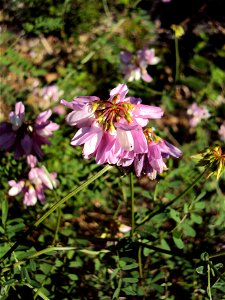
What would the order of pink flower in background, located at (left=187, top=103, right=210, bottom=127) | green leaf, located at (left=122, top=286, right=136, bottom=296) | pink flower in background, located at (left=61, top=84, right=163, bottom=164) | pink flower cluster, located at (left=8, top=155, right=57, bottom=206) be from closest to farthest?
pink flower in background, located at (left=61, top=84, right=163, bottom=164) < green leaf, located at (left=122, top=286, right=136, bottom=296) < pink flower cluster, located at (left=8, top=155, right=57, bottom=206) < pink flower in background, located at (left=187, top=103, right=210, bottom=127)

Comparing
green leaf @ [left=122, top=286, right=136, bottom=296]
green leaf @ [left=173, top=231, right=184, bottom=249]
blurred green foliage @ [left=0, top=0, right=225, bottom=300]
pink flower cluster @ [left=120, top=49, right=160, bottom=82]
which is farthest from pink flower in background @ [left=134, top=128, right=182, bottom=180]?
pink flower cluster @ [left=120, top=49, right=160, bottom=82]

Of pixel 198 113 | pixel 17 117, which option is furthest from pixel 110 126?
pixel 198 113

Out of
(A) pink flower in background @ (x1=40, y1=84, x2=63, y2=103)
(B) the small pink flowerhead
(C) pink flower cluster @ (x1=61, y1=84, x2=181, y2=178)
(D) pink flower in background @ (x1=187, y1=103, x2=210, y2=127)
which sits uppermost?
(C) pink flower cluster @ (x1=61, y1=84, x2=181, y2=178)

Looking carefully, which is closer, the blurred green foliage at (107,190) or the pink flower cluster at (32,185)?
the blurred green foliage at (107,190)

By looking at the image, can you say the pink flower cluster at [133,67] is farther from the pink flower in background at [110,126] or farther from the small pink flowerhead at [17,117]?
the pink flower in background at [110,126]

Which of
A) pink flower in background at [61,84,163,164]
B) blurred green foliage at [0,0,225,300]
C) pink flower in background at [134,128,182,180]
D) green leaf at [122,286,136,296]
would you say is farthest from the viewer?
blurred green foliage at [0,0,225,300]

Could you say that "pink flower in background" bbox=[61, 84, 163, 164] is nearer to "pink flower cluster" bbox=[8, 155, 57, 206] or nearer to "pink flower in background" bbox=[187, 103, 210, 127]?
"pink flower cluster" bbox=[8, 155, 57, 206]

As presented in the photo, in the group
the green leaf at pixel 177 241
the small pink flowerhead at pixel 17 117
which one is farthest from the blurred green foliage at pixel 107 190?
the small pink flowerhead at pixel 17 117

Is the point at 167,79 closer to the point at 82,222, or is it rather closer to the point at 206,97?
the point at 206,97
